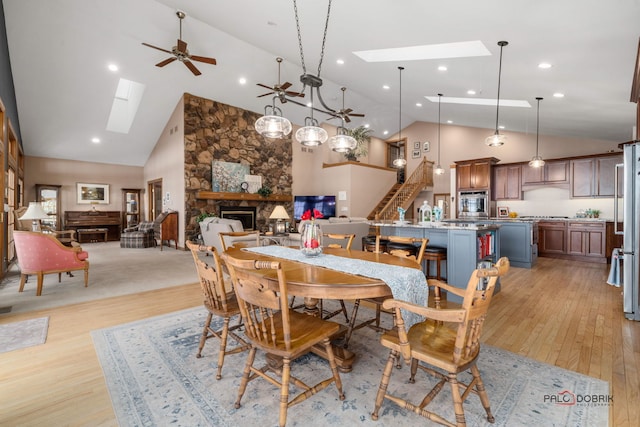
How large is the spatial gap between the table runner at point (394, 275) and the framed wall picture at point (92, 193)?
10.9m

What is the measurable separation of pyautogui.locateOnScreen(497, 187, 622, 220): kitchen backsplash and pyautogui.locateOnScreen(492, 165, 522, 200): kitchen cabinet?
324 millimetres

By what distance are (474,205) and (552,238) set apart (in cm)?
207

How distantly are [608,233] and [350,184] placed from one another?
646 centimetres

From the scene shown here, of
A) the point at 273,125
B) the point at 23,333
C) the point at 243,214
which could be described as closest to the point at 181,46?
the point at 273,125

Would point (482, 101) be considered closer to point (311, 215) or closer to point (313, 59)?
point (313, 59)

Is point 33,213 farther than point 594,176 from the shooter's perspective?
No

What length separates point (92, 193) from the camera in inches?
405

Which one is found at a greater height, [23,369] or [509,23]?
[509,23]

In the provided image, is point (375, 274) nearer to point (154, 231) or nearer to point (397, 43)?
point (397, 43)

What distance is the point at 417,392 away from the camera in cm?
192

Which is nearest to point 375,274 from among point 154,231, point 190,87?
point 190,87

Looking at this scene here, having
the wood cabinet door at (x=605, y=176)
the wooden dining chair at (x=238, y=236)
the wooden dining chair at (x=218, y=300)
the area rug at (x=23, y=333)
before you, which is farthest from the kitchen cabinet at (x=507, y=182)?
the area rug at (x=23, y=333)

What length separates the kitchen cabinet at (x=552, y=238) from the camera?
6.98 meters

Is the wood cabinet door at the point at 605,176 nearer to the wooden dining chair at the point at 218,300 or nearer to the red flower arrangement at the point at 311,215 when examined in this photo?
the red flower arrangement at the point at 311,215
